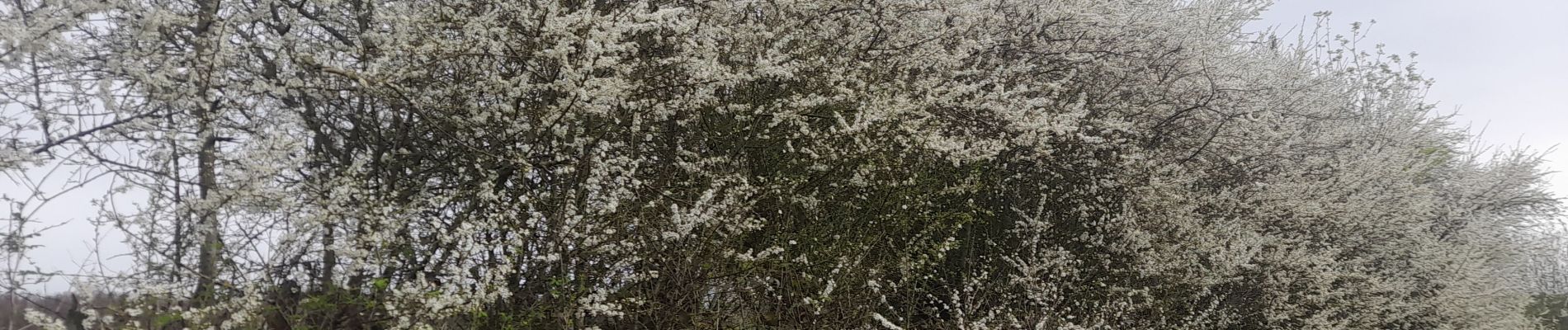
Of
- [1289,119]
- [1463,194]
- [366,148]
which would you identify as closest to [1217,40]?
[1289,119]

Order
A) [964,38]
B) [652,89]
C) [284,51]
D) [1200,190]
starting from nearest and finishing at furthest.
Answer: [284,51]
[652,89]
[964,38]
[1200,190]

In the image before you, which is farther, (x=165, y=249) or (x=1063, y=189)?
(x=1063, y=189)

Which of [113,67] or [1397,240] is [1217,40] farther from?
[113,67]

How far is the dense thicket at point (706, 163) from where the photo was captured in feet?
20.2

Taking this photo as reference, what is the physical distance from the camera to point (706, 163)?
7910 millimetres

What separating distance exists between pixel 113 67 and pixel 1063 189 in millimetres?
8346

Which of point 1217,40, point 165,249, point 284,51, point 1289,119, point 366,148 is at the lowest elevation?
point 165,249

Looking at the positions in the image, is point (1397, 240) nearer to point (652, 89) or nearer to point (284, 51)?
point (652, 89)

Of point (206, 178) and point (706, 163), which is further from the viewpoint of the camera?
point (706, 163)

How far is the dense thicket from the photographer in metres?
6.15

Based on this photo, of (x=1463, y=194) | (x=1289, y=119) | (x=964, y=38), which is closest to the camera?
(x=964, y=38)

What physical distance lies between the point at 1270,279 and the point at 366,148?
9025 millimetres

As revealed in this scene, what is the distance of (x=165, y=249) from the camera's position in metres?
6.08

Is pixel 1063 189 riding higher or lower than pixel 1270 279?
higher
